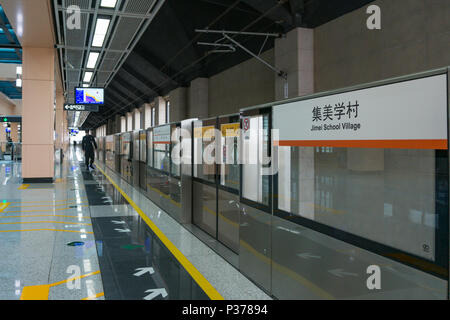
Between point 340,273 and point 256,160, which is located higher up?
point 256,160

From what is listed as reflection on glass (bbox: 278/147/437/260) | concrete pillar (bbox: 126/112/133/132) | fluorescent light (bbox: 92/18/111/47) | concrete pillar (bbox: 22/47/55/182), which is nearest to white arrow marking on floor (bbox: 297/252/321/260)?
reflection on glass (bbox: 278/147/437/260)

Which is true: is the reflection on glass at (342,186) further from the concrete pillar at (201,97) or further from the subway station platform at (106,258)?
the concrete pillar at (201,97)

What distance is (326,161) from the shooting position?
11.3 ft

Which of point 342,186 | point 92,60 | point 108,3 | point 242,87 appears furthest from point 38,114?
point 342,186

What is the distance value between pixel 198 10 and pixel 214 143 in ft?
26.1

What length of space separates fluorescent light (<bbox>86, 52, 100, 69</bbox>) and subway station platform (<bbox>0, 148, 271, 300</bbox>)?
28.4 feet

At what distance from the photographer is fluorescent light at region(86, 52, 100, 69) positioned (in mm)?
15797

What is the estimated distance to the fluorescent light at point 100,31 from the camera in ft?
37.6

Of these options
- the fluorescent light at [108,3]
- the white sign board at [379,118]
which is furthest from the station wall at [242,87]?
the white sign board at [379,118]

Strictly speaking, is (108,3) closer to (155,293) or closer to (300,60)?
(300,60)

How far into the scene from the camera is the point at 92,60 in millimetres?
17016

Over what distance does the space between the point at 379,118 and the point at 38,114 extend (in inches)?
518

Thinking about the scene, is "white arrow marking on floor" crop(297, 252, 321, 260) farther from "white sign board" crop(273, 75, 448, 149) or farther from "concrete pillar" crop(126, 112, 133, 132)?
"concrete pillar" crop(126, 112, 133, 132)
